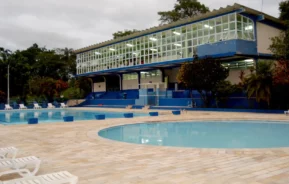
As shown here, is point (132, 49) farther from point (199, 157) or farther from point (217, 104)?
point (199, 157)

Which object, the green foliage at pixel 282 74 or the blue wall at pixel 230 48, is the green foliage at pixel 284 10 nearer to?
the blue wall at pixel 230 48

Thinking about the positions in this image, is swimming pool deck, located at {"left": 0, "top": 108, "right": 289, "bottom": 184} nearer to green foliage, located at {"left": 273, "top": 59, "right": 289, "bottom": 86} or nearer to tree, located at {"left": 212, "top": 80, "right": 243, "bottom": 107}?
green foliage, located at {"left": 273, "top": 59, "right": 289, "bottom": 86}

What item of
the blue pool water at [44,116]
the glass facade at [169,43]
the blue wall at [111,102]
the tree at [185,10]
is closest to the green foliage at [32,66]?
the glass facade at [169,43]

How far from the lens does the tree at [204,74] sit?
20.1 metres

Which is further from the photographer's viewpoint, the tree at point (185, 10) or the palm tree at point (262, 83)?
the tree at point (185, 10)

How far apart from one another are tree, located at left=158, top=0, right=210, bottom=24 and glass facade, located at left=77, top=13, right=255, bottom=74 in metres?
11.2

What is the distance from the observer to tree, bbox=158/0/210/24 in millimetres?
39344

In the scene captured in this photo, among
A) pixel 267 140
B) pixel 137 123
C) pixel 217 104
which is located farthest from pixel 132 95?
pixel 267 140

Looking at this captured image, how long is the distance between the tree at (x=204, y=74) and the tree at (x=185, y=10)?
68.0 feet

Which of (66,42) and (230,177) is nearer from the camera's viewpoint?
(230,177)

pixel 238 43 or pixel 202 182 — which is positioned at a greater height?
pixel 238 43

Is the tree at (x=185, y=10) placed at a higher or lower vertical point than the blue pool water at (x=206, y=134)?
higher

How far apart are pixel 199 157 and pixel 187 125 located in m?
7.66

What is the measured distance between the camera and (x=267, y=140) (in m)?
9.00
